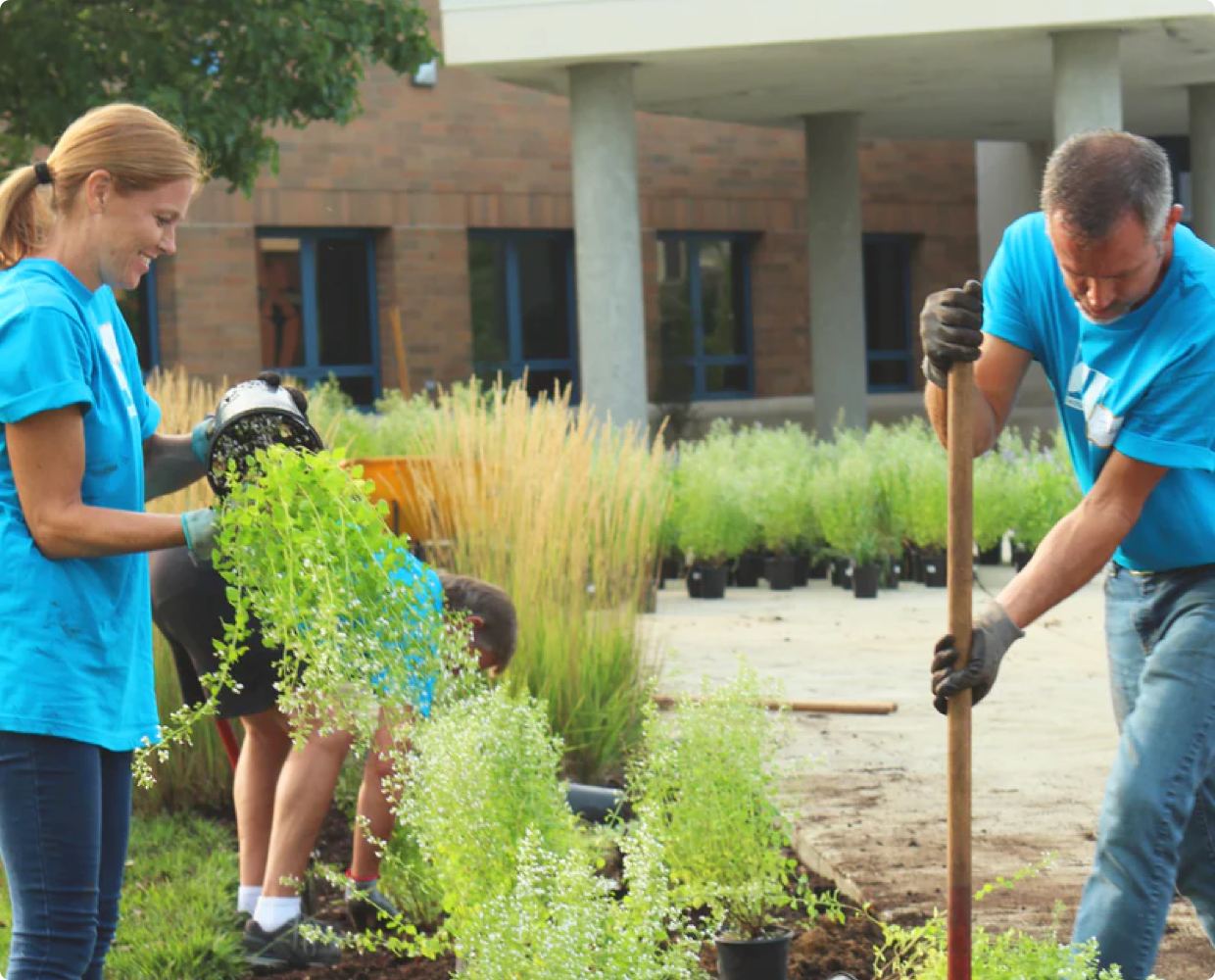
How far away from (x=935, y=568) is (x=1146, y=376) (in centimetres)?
725

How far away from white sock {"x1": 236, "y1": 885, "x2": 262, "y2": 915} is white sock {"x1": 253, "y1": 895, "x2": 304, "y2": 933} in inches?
7.1

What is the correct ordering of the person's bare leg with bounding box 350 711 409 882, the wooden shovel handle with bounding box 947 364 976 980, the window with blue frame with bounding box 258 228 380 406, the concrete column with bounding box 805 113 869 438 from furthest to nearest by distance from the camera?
the window with blue frame with bounding box 258 228 380 406
the concrete column with bounding box 805 113 869 438
the person's bare leg with bounding box 350 711 409 882
the wooden shovel handle with bounding box 947 364 976 980

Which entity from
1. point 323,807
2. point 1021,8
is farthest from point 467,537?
point 1021,8

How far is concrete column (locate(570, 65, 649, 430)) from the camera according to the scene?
535 inches

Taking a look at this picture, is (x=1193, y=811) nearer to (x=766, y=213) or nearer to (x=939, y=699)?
(x=939, y=699)

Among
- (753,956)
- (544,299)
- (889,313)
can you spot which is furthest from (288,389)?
(889,313)

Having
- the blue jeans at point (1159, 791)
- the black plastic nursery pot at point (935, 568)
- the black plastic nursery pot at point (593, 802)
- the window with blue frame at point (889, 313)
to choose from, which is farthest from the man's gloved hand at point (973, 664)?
the window with blue frame at point (889, 313)

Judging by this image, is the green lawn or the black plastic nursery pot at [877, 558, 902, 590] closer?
the green lawn

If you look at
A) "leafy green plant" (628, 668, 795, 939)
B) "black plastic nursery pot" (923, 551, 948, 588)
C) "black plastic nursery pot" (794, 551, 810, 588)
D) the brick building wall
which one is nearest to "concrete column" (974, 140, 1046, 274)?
the brick building wall

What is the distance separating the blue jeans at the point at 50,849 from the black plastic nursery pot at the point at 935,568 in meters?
7.97

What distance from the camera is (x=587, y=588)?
587cm

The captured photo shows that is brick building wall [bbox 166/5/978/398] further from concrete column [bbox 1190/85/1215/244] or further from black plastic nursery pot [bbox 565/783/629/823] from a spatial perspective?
black plastic nursery pot [bbox 565/783/629/823]

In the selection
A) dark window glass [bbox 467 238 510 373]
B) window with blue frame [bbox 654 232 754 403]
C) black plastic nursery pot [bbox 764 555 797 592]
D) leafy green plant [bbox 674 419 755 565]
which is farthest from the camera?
window with blue frame [bbox 654 232 754 403]

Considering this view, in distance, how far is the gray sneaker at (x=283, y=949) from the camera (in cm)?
383
